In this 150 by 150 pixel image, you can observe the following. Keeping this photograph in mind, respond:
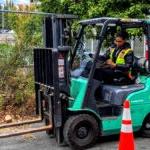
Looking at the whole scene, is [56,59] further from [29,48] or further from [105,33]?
[29,48]

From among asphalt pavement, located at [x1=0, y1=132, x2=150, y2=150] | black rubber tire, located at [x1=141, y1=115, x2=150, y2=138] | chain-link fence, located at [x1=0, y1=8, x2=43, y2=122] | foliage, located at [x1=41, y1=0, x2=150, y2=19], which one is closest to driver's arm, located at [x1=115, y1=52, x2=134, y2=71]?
black rubber tire, located at [x1=141, y1=115, x2=150, y2=138]

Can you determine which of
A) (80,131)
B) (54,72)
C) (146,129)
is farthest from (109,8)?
(80,131)

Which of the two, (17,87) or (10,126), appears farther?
(17,87)

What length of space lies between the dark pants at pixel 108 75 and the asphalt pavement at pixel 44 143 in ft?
3.40

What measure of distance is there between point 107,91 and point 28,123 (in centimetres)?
151

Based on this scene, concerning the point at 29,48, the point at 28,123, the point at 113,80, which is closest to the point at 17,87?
the point at 29,48

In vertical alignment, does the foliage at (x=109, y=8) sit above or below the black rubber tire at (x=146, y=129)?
above

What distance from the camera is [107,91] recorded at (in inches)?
343

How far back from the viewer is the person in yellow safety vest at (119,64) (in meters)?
8.71

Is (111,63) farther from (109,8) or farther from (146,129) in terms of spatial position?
(109,8)

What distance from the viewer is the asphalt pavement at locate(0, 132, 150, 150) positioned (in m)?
8.39

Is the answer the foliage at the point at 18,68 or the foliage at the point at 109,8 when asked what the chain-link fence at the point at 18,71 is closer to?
the foliage at the point at 18,68

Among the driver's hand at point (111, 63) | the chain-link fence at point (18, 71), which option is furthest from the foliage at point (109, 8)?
the driver's hand at point (111, 63)

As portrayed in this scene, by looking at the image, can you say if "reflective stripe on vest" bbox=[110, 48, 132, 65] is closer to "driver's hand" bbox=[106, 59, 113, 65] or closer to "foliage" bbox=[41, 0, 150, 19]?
"driver's hand" bbox=[106, 59, 113, 65]
